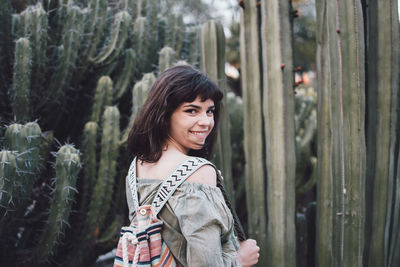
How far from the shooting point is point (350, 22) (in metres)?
2.28

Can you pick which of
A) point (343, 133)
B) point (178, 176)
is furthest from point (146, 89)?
point (178, 176)

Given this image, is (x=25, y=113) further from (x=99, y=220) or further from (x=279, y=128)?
(x=279, y=128)

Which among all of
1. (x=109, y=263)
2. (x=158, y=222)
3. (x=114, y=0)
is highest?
(x=114, y=0)

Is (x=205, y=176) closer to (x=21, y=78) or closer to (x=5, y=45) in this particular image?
(x=21, y=78)

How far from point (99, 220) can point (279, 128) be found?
5.45 feet

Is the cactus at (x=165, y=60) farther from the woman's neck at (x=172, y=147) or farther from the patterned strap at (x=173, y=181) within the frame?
the patterned strap at (x=173, y=181)

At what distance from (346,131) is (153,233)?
1466 mm

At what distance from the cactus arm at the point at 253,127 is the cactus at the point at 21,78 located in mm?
1691

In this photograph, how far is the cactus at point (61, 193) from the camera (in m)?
2.65

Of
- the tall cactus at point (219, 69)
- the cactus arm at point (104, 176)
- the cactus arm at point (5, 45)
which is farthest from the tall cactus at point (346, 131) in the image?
the cactus arm at point (5, 45)

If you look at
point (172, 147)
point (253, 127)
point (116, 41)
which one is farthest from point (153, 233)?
point (116, 41)

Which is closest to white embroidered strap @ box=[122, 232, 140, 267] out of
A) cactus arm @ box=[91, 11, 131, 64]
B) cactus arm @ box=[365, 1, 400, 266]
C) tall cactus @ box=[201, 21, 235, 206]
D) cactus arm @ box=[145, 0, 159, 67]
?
tall cactus @ box=[201, 21, 235, 206]

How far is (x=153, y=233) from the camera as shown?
1294 millimetres

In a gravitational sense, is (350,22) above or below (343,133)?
above
